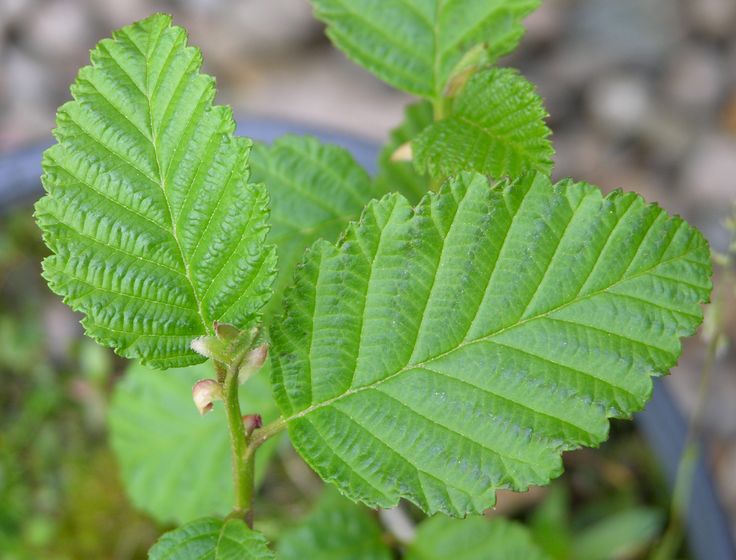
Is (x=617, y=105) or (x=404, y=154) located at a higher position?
(x=617, y=105)

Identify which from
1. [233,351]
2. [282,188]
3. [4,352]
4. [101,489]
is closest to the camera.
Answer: [233,351]

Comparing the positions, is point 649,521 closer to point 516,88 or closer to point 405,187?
point 405,187

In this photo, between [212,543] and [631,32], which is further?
[631,32]

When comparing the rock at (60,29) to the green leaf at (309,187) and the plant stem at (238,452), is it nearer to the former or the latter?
the green leaf at (309,187)

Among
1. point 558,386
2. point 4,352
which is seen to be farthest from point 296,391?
point 4,352

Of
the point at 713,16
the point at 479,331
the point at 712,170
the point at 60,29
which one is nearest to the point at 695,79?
the point at 713,16

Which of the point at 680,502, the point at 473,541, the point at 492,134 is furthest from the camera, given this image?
the point at 680,502

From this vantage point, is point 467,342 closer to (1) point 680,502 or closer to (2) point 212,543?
(2) point 212,543

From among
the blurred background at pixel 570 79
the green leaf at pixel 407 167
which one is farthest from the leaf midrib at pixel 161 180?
the blurred background at pixel 570 79

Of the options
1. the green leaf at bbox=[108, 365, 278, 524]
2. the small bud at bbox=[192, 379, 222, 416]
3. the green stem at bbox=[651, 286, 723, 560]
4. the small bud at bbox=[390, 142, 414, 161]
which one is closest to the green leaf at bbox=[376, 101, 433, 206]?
the small bud at bbox=[390, 142, 414, 161]
